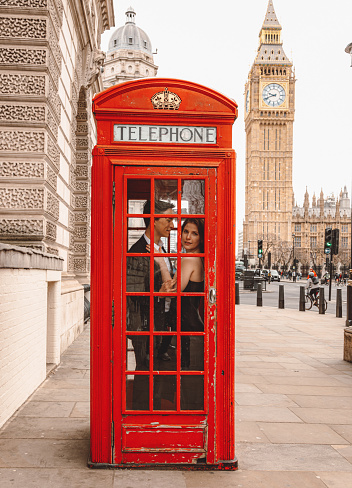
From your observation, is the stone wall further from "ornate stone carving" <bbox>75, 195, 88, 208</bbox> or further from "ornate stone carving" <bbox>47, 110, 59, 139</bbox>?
"ornate stone carving" <bbox>75, 195, 88, 208</bbox>

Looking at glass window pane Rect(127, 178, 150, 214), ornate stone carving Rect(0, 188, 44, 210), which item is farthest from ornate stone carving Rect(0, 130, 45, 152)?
glass window pane Rect(127, 178, 150, 214)

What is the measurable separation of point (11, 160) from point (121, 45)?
81472 mm

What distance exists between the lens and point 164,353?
3846 millimetres

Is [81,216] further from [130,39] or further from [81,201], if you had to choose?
[130,39]

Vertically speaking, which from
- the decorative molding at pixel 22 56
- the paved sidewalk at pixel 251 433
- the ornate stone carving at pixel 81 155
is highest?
the decorative molding at pixel 22 56

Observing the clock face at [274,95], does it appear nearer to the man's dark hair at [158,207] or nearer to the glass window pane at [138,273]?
the man's dark hair at [158,207]

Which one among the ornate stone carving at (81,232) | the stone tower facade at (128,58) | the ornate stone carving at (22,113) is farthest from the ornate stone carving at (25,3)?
the stone tower facade at (128,58)

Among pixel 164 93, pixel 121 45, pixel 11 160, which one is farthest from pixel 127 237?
pixel 121 45

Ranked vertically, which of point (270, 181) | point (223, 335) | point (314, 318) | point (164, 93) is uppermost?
point (270, 181)

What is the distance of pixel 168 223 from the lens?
3889mm

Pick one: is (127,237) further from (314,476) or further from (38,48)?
(38,48)

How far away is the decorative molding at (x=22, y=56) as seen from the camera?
7.31 m

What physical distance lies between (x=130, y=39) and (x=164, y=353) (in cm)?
8818

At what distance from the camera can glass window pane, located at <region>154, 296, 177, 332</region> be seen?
3859mm
